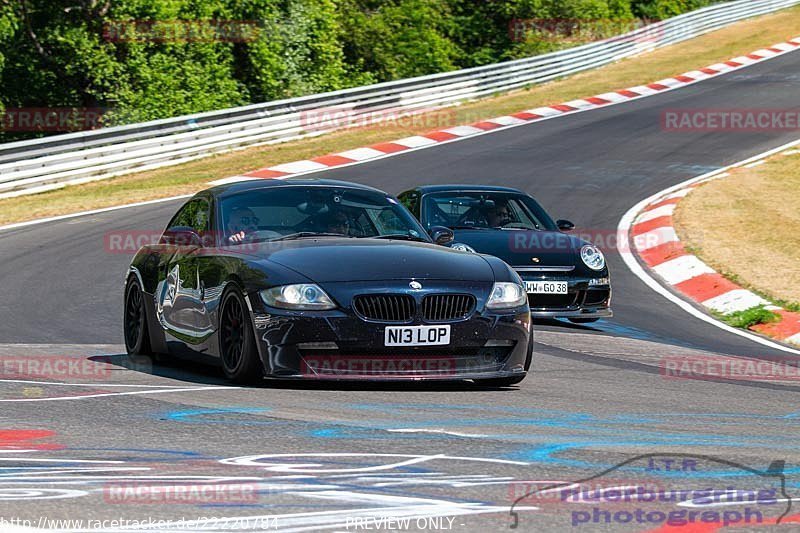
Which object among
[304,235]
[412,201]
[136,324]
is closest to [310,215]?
[304,235]

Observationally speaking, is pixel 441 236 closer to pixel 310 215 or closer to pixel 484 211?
pixel 310 215

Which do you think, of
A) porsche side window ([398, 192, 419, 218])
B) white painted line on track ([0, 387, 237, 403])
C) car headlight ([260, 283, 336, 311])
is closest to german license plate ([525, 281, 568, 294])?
porsche side window ([398, 192, 419, 218])

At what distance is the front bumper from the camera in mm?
7391

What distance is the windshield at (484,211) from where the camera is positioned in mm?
13367

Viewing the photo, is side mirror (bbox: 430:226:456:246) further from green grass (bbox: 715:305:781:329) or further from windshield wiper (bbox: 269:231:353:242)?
green grass (bbox: 715:305:781:329)

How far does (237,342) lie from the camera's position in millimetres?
7844

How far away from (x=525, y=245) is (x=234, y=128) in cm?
1538

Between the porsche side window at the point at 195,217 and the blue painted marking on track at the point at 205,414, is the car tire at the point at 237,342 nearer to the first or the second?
the blue painted marking on track at the point at 205,414

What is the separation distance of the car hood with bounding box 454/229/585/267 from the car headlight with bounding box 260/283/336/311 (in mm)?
5003

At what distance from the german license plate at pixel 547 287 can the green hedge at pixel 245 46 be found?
20964 mm

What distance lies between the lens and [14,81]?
107 feet

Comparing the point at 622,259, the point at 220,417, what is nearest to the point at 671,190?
the point at 622,259

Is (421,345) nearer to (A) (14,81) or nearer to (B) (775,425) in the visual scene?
(B) (775,425)

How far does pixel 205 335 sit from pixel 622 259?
896 cm
